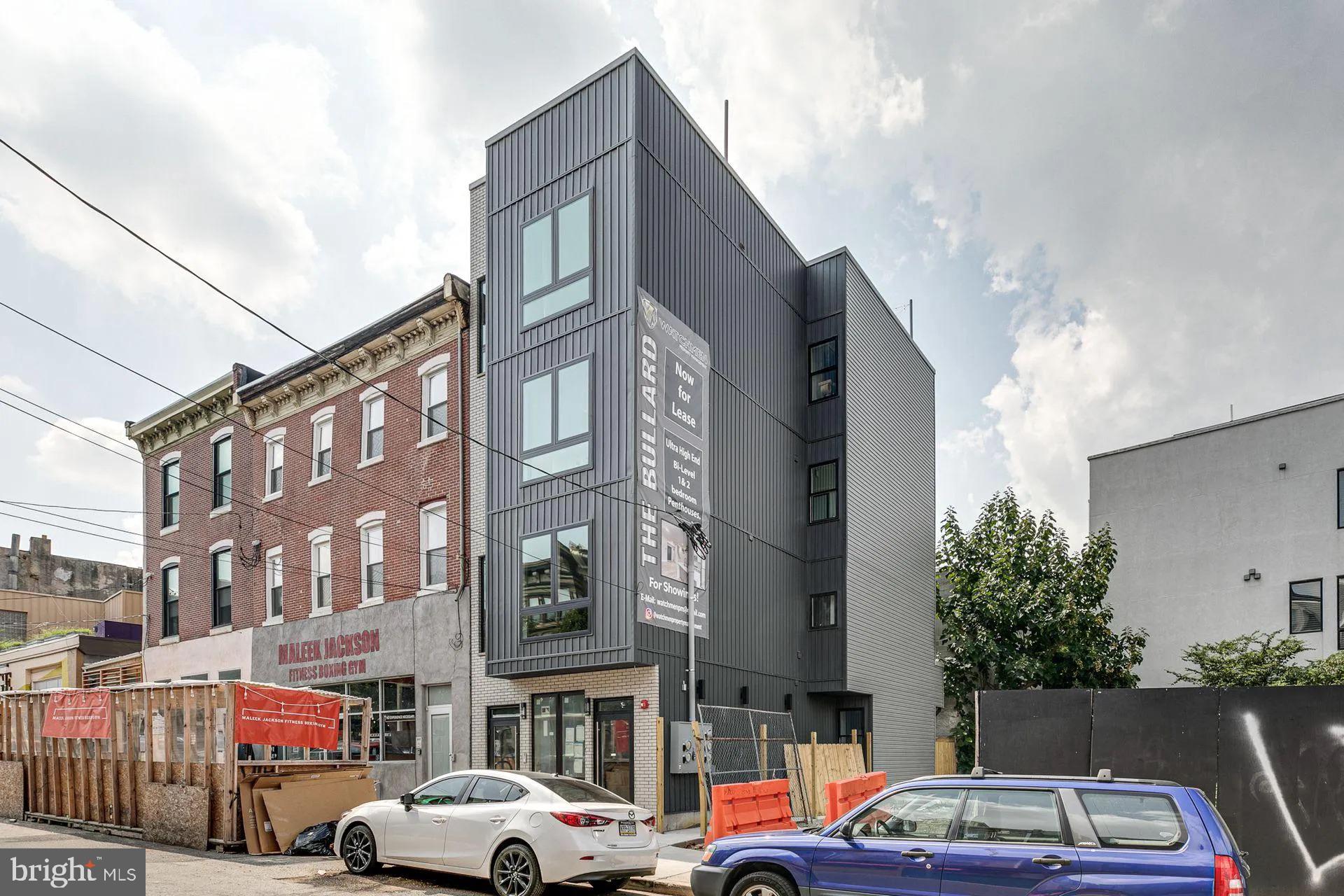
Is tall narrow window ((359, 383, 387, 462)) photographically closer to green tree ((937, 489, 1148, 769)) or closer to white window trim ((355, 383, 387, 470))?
white window trim ((355, 383, 387, 470))

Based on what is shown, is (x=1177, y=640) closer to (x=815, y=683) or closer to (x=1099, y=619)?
(x=1099, y=619)

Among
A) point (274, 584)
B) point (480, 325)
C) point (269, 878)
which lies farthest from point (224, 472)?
point (269, 878)

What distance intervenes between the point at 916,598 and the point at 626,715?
14.0 metres

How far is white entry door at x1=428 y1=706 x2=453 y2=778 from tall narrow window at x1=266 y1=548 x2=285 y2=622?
6686 mm

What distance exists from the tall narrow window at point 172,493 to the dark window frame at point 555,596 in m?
15.9

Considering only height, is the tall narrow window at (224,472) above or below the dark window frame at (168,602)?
above

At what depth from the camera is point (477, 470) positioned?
23.9 m

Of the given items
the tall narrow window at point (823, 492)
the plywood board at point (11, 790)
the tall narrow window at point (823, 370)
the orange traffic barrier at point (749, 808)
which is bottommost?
the plywood board at point (11, 790)

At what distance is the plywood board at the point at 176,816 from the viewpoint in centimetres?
1705

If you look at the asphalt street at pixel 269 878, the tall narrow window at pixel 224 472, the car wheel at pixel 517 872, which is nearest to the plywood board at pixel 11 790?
the asphalt street at pixel 269 878

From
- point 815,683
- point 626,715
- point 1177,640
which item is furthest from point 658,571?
point 1177,640

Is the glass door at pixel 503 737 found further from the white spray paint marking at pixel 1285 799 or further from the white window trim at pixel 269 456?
the white spray paint marking at pixel 1285 799

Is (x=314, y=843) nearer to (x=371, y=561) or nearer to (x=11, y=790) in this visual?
(x=11, y=790)

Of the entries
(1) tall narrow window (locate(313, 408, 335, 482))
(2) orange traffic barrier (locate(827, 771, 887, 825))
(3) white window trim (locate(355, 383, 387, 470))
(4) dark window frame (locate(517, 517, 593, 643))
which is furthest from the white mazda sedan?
(1) tall narrow window (locate(313, 408, 335, 482))
